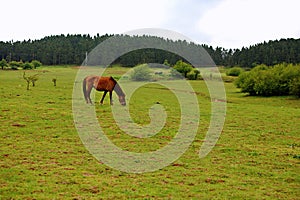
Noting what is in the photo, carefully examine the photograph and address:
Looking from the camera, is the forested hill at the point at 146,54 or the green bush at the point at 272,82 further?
the forested hill at the point at 146,54

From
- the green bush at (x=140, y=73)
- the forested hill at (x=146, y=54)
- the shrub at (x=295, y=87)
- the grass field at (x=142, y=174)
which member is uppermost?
the forested hill at (x=146, y=54)

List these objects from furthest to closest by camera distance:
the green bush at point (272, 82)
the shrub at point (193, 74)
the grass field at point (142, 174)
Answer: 1. the shrub at point (193, 74)
2. the green bush at point (272, 82)
3. the grass field at point (142, 174)

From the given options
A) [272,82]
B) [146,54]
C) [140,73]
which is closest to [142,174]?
[272,82]

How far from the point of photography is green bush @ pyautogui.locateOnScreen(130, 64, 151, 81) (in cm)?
8012

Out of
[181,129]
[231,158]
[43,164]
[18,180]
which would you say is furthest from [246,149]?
[18,180]

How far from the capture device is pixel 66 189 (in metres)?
8.35

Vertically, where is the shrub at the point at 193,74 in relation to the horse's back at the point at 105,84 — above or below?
above

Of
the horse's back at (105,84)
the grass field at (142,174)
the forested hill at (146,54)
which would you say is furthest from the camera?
the forested hill at (146,54)

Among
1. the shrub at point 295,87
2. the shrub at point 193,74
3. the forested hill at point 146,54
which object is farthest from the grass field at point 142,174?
the forested hill at point 146,54

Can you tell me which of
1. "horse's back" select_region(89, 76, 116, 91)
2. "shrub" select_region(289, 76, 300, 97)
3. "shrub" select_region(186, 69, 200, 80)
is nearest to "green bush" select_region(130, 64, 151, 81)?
"shrub" select_region(186, 69, 200, 80)

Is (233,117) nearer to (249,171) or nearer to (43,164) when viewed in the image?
(249,171)

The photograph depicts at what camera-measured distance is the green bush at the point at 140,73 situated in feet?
263

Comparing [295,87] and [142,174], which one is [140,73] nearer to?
[295,87]

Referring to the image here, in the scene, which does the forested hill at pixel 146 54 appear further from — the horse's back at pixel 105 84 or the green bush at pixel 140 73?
the horse's back at pixel 105 84
